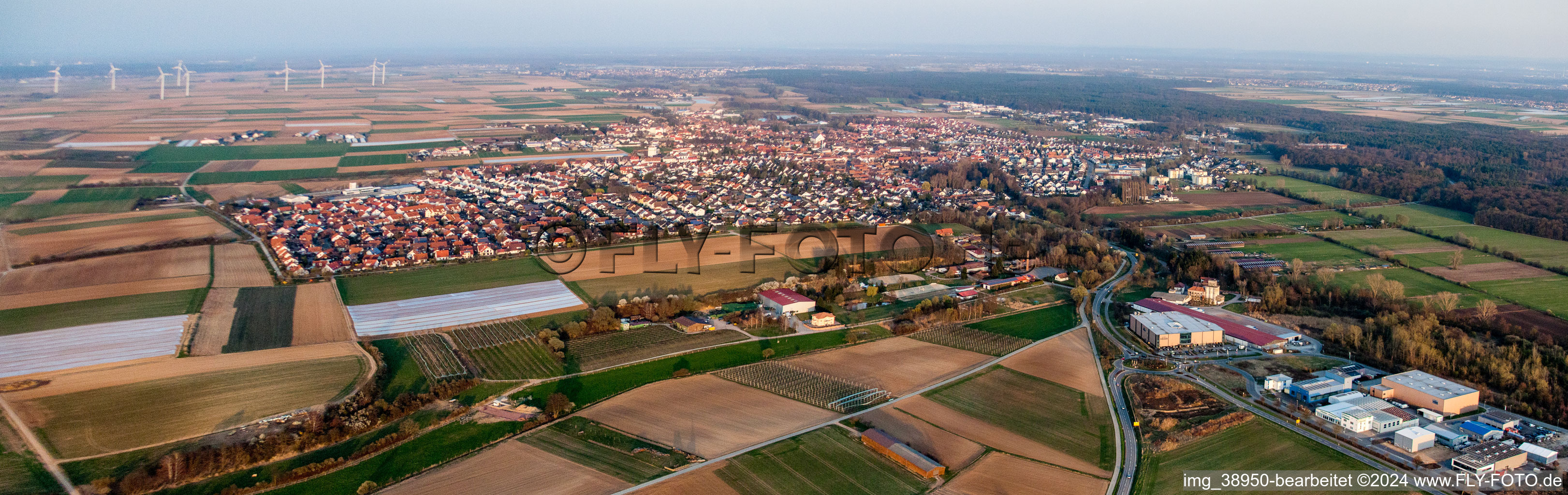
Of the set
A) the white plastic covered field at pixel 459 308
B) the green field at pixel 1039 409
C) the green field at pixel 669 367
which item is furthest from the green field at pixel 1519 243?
the white plastic covered field at pixel 459 308

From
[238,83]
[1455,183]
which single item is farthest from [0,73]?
[1455,183]

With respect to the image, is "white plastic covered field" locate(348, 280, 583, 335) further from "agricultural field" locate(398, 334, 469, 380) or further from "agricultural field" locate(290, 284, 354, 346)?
"agricultural field" locate(398, 334, 469, 380)

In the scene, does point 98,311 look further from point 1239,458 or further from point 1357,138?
point 1357,138

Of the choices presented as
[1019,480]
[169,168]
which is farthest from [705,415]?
[169,168]

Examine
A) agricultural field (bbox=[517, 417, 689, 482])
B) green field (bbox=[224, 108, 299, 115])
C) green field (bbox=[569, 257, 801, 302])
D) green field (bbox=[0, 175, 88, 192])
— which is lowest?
agricultural field (bbox=[517, 417, 689, 482])

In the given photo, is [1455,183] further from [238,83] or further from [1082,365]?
[238,83]

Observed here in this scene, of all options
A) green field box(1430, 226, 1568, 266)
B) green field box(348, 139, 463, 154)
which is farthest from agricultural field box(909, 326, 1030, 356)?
green field box(348, 139, 463, 154)
